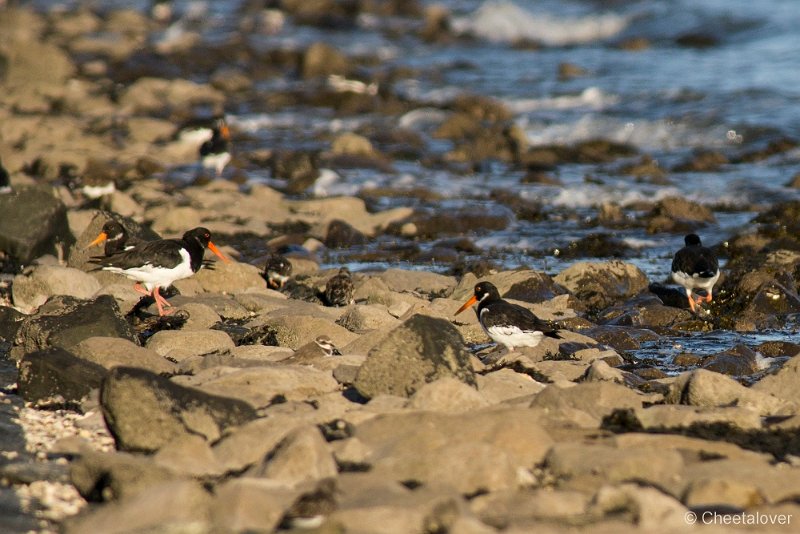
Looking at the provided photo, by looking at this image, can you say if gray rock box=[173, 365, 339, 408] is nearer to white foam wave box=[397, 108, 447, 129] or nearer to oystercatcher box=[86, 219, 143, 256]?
oystercatcher box=[86, 219, 143, 256]

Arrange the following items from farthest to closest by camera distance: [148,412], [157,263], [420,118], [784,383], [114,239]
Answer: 1. [420,118]
2. [114,239]
3. [157,263]
4. [784,383]
5. [148,412]

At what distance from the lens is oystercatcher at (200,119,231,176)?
15664mm

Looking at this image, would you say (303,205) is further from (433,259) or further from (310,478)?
(310,478)

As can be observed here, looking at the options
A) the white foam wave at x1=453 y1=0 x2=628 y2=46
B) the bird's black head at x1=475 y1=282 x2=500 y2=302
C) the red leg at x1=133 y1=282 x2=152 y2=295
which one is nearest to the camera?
the bird's black head at x1=475 y1=282 x2=500 y2=302

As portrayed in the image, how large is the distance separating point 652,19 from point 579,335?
76.3ft

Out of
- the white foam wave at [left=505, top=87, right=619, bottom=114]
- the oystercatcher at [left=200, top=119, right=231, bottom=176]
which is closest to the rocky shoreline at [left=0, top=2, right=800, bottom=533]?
the oystercatcher at [left=200, top=119, right=231, bottom=176]

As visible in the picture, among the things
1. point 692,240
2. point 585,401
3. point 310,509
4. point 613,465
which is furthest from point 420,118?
point 310,509

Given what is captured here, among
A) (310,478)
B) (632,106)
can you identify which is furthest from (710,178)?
(310,478)

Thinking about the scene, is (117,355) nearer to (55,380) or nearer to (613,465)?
(55,380)

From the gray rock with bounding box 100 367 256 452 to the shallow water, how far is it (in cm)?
431

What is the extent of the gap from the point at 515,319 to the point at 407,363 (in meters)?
1.41

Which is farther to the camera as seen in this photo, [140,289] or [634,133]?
[634,133]

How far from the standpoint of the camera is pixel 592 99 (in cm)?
2092

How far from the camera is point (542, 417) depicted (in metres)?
5.66
